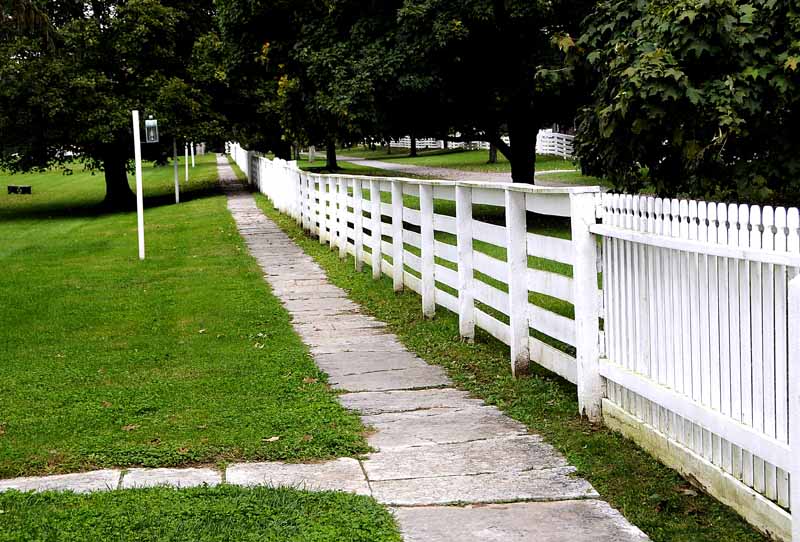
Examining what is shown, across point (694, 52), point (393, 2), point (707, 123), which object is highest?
point (393, 2)

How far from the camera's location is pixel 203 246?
65.1 feet

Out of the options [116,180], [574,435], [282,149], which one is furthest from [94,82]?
[574,435]

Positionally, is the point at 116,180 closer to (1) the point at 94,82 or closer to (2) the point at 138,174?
(1) the point at 94,82

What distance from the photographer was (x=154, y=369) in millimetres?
8648

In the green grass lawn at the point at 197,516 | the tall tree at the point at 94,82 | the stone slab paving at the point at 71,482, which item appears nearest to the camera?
the green grass lawn at the point at 197,516

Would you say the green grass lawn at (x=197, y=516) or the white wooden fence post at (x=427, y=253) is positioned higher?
the white wooden fence post at (x=427, y=253)

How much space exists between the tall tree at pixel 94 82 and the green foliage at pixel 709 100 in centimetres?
2514

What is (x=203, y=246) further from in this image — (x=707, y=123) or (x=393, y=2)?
(x=707, y=123)

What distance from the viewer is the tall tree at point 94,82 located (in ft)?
104

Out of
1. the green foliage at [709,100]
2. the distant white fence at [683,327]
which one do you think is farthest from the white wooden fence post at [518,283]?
the green foliage at [709,100]

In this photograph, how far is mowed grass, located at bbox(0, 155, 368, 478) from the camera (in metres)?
6.18

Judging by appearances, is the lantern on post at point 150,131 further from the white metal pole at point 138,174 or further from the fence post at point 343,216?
the fence post at point 343,216

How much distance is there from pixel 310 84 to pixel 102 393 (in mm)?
14495

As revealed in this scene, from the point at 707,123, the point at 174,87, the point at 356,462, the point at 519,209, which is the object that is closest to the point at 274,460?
the point at 356,462
